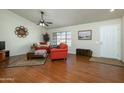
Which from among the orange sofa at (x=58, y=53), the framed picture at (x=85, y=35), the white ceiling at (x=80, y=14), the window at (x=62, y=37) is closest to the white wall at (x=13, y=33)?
the white ceiling at (x=80, y=14)

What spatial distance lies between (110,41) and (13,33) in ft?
19.3

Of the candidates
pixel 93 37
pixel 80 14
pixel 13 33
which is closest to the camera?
pixel 80 14

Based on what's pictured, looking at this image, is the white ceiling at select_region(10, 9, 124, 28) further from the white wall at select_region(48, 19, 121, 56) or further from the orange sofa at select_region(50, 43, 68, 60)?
the orange sofa at select_region(50, 43, 68, 60)

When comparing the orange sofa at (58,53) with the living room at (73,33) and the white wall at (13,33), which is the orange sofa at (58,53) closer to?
the living room at (73,33)

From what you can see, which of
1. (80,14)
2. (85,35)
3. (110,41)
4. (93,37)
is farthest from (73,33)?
(110,41)

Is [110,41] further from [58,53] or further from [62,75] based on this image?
[62,75]

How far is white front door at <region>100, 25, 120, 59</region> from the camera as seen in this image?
5000 millimetres

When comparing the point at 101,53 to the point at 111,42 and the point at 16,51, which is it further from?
the point at 16,51

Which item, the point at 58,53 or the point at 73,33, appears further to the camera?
the point at 73,33

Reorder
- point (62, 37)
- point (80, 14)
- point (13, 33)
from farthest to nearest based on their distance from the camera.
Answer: point (62, 37) → point (13, 33) → point (80, 14)

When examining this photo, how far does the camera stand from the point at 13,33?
20.7 feet

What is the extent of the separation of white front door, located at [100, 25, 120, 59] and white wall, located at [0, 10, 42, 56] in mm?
5120

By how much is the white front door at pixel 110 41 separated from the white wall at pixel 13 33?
512cm
